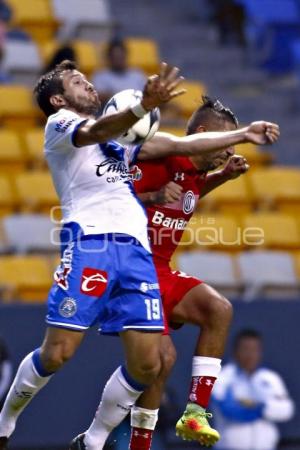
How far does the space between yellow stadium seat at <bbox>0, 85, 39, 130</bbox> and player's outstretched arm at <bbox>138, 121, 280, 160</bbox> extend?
21.3ft

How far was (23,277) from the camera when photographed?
511 inches

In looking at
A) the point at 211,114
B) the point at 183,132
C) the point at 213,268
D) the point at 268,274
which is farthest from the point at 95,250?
the point at 183,132

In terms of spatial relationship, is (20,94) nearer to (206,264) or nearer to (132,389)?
(206,264)

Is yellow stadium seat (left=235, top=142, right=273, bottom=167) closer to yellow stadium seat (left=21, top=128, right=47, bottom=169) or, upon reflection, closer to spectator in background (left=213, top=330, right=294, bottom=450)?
yellow stadium seat (left=21, top=128, right=47, bottom=169)

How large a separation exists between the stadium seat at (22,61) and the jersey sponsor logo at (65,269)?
305 inches

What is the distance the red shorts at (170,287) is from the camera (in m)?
8.79

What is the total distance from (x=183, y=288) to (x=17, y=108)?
6.52 metres

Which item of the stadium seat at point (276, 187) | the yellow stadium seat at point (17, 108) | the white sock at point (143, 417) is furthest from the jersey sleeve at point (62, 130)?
the stadium seat at point (276, 187)

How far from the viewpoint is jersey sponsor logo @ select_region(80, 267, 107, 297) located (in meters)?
8.09

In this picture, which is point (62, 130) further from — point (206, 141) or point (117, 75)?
point (117, 75)

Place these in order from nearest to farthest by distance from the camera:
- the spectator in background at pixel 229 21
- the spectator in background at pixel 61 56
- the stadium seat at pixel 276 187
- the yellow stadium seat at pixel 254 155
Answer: the spectator in background at pixel 61 56
the stadium seat at pixel 276 187
the yellow stadium seat at pixel 254 155
the spectator in background at pixel 229 21

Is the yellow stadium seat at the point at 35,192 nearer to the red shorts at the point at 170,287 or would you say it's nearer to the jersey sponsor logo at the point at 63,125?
the red shorts at the point at 170,287

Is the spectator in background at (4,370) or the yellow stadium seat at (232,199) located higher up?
the yellow stadium seat at (232,199)


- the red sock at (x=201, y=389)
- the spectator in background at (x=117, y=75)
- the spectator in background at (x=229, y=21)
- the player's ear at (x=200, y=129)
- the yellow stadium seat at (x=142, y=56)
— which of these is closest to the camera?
the red sock at (x=201, y=389)
